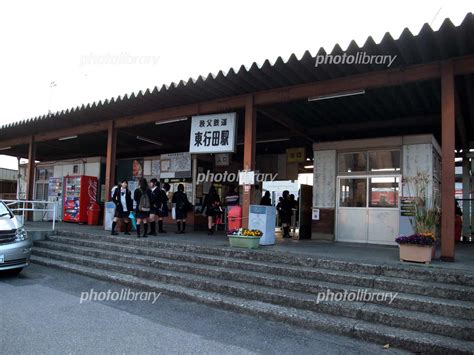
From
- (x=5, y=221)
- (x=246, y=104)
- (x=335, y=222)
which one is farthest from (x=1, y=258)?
(x=335, y=222)

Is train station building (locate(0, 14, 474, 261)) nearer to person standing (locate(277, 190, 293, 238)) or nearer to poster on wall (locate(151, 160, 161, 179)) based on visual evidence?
poster on wall (locate(151, 160, 161, 179))

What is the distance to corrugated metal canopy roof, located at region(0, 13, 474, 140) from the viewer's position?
6062 mm

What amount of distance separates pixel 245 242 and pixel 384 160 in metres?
4.67

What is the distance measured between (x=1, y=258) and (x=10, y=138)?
1059 centimetres

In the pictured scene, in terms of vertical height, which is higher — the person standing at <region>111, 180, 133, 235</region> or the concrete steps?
the person standing at <region>111, 180, 133, 235</region>

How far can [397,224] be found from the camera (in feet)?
31.0

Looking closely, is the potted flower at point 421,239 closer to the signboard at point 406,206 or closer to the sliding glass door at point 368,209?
the signboard at point 406,206

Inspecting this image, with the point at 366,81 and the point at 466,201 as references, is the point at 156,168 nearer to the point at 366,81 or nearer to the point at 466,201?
the point at 366,81

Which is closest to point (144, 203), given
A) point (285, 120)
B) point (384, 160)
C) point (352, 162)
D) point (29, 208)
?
→ point (285, 120)

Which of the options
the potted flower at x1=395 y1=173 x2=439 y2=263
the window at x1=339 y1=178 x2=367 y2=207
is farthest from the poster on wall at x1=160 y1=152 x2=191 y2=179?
the potted flower at x1=395 y1=173 x2=439 y2=263

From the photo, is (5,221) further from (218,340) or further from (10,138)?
(10,138)

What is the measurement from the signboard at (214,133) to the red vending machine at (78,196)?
6.89 m

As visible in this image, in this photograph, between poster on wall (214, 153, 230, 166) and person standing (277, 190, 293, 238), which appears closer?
person standing (277, 190, 293, 238)

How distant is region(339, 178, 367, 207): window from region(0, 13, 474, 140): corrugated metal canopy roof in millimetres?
3535
